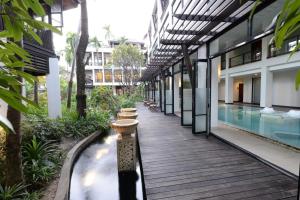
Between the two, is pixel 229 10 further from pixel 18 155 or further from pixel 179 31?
pixel 18 155

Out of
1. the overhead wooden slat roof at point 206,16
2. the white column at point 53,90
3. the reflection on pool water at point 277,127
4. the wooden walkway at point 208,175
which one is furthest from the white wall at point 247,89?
the white column at point 53,90

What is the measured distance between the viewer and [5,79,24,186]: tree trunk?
238 cm

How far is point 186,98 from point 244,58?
1067 centimetres

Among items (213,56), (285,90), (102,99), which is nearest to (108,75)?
(102,99)

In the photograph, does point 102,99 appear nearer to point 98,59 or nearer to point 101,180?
point 101,180

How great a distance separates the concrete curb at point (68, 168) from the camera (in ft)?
9.61

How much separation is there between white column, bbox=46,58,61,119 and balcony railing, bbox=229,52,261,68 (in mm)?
13203

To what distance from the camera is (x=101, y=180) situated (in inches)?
143

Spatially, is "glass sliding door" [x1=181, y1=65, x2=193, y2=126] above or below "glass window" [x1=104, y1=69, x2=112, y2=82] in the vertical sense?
below

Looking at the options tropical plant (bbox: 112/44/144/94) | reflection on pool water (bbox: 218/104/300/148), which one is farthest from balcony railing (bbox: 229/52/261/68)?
tropical plant (bbox: 112/44/144/94)

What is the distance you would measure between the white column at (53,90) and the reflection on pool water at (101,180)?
421 centimetres

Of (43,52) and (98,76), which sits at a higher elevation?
(98,76)

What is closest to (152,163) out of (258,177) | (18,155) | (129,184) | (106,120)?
(129,184)

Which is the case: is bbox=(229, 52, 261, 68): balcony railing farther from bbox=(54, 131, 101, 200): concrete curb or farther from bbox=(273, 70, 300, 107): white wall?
bbox=(54, 131, 101, 200): concrete curb
